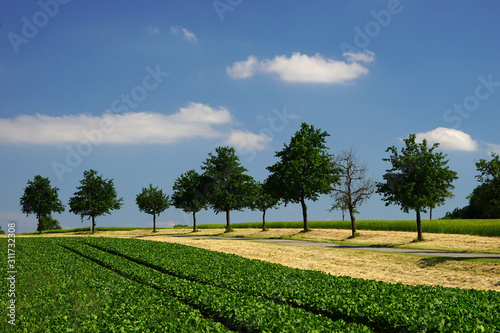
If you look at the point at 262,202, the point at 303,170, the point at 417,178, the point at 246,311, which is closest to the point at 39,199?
the point at 262,202

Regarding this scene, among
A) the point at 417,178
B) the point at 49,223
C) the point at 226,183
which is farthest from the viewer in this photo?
the point at 49,223

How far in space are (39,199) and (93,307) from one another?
251 ft

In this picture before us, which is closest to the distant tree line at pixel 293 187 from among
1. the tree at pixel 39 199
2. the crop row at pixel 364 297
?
the tree at pixel 39 199

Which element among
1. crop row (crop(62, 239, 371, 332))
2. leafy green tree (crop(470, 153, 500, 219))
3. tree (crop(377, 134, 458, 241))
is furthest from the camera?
tree (crop(377, 134, 458, 241))

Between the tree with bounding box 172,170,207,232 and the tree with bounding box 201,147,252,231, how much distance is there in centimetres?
245

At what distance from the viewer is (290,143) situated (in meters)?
58.5

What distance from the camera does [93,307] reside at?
14336 mm

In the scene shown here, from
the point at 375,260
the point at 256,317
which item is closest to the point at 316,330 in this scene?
the point at 256,317

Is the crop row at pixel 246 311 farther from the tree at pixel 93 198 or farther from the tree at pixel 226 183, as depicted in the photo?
the tree at pixel 93 198

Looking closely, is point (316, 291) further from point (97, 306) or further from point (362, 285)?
point (97, 306)

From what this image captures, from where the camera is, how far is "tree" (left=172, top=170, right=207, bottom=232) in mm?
70625

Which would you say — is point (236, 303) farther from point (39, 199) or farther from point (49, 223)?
point (49, 223)

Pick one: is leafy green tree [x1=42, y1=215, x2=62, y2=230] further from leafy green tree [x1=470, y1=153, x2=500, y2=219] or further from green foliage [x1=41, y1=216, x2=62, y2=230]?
leafy green tree [x1=470, y1=153, x2=500, y2=219]

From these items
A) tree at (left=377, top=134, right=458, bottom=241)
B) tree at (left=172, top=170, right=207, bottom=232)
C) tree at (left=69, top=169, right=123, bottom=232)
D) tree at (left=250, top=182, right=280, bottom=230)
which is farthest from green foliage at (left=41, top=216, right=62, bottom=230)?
tree at (left=377, top=134, right=458, bottom=241)
